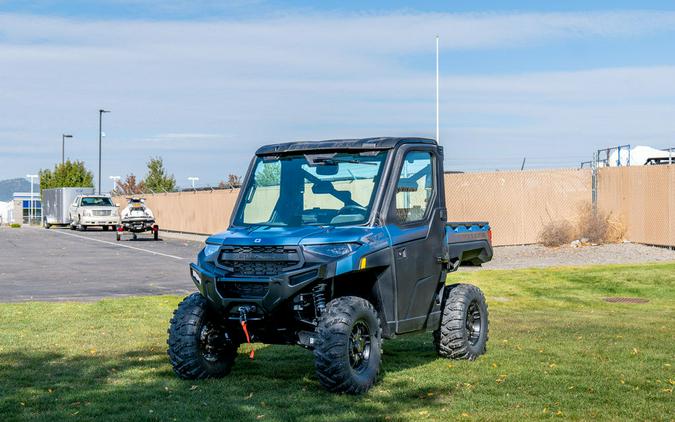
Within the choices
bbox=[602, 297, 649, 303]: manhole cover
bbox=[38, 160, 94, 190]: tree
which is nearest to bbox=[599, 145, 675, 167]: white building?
bbox=[602, 297, 649, 303]: manhole cover

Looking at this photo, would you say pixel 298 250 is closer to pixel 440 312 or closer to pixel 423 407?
pixel 423 407

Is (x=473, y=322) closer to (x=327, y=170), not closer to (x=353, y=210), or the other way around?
(x=353, y=210)

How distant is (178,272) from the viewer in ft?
76.9

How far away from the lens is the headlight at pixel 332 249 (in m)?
8.35

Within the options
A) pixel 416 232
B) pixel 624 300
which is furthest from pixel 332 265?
pixel 624 300

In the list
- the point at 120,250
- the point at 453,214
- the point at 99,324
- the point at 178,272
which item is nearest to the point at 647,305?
the point at 99,324

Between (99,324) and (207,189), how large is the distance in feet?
110

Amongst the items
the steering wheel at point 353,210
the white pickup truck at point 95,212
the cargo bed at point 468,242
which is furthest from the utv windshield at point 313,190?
the white pickup truck at point 95,212

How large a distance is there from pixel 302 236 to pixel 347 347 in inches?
42.4

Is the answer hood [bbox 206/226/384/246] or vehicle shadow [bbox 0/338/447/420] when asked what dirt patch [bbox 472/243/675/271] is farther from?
hood [bbox 206/226/384/246]

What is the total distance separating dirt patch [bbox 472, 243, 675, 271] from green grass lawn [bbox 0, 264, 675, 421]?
33.3 ft

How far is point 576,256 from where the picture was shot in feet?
87.4

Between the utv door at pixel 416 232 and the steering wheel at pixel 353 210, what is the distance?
0.83 feet

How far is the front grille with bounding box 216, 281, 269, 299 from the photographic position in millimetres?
8383
